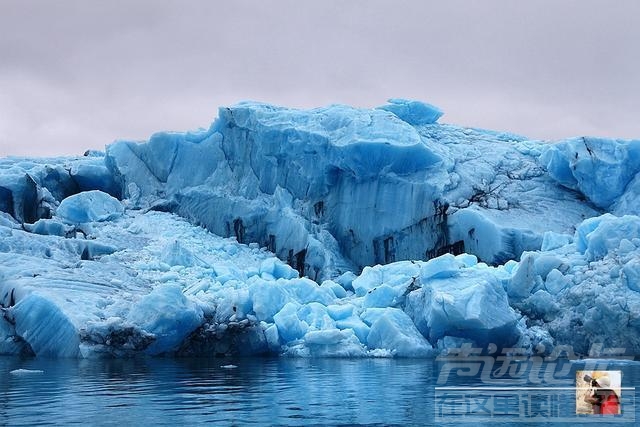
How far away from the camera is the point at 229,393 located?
33.8 ft

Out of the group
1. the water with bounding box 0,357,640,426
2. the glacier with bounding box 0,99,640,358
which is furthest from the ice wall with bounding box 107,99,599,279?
the water with bounding box 0,357,640,426

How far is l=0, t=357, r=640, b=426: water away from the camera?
26.6 ft

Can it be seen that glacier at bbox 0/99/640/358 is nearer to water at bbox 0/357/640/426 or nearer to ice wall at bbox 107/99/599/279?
ice wall at bbox 107/99/599/279

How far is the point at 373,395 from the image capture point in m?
10.2

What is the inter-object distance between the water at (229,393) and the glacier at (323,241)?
1.60m

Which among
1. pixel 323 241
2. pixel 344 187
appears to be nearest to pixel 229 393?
pixel 323 241

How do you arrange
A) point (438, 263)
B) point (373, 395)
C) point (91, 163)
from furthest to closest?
point (91, 163), point (438, 263), point (373, 395)

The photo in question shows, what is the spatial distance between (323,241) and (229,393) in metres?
13.8

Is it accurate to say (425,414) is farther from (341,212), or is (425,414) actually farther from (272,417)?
(341,212)

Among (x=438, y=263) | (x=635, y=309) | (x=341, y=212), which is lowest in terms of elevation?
(x=635, y=309)

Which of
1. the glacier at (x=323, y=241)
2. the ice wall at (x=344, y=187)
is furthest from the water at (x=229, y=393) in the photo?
the ice wall at (x=344, y=187)

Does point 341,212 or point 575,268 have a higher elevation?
point 341,212

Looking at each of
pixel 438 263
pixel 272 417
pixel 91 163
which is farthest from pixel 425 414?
pixel 91 163

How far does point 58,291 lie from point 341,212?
9984mm
